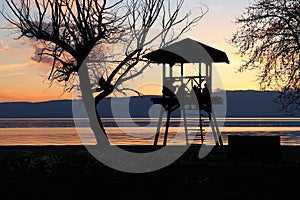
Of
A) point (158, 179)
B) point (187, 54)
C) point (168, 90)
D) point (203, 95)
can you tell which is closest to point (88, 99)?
point (168, 90)

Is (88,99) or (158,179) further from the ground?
(88,99)

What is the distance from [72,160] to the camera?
1153 inches

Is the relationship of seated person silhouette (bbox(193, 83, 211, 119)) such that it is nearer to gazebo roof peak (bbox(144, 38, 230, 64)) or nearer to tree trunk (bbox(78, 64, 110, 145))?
gazebo roof peak (bbox(144, 38, 230, 64))

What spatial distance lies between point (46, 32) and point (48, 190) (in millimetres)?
18897

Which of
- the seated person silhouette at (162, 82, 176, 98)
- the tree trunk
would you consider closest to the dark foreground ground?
the tree trunk

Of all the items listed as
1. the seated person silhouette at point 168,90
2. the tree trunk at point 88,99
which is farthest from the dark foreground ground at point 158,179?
the seated person silhouette at point 168,90

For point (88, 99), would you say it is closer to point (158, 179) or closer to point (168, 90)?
point (168, 90)

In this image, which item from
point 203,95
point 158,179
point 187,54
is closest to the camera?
point 158,179

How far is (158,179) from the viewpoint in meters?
21.9

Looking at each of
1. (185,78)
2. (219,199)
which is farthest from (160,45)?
(219,199)

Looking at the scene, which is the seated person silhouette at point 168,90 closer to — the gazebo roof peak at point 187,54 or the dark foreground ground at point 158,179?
the gazebo roof peak at point 187,54

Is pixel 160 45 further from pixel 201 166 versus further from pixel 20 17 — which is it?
pixel 201 166

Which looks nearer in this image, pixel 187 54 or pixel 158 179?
pixel 158 179

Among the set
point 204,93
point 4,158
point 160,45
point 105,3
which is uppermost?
point 105,3
